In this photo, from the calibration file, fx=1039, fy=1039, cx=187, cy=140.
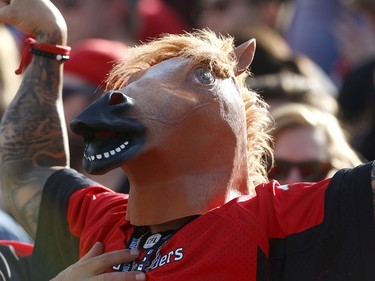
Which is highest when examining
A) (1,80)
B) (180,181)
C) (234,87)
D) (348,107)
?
(234,87)

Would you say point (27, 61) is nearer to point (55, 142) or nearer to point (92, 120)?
point (55, 142)

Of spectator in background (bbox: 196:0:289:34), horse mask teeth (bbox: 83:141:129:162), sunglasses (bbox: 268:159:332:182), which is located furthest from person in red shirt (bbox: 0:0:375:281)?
spectator in background (bbox: 196:0:289:34)

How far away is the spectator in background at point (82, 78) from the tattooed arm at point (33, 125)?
59.9 inches

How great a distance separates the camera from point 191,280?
2553 mm

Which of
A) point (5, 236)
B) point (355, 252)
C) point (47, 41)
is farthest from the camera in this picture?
point (5, 236)

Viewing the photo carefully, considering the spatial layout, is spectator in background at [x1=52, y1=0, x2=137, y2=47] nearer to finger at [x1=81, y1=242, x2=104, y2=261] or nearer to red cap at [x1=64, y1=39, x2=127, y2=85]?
red cap at [x1=64, y1=39, x2=127, y2=85]

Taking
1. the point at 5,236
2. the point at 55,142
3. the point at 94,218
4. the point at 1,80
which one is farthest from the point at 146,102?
the point at 1,80

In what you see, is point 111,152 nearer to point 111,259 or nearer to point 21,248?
point 111,259

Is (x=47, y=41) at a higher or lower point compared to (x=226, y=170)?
higher

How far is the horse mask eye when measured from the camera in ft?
9.00

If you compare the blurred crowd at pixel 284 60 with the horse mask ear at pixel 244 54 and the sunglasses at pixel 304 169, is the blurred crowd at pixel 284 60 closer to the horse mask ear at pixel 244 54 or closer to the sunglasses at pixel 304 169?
the sunglasses at pixel 304 169

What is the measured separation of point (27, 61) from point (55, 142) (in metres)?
0.30

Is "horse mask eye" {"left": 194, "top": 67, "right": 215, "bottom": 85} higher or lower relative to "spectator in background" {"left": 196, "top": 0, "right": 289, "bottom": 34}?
higher

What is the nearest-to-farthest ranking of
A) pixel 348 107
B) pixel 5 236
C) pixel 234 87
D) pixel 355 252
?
pixel 355 252 → pixel 234 87 → pixel 5 236 → pixel 348 107
